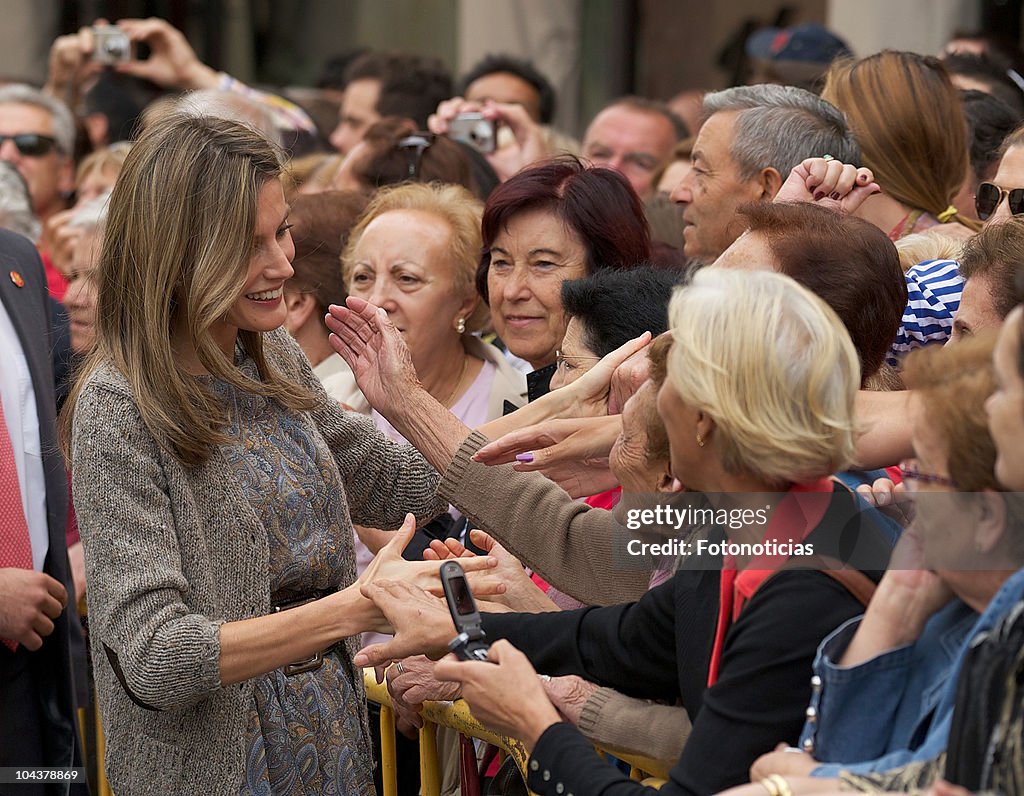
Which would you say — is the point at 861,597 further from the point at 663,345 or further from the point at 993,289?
the point at 993,289

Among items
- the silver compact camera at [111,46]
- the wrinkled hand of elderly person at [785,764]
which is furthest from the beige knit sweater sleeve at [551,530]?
the silver compact camera at [111,46]

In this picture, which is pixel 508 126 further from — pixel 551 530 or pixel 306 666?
pixel 306 666

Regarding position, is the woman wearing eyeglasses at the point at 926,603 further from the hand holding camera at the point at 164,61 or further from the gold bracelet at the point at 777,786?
the hand holding camera at the point at 164,61

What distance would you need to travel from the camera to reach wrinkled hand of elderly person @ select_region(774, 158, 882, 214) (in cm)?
369

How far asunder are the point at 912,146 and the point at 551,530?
2001 mm

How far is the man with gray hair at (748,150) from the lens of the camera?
162 inches

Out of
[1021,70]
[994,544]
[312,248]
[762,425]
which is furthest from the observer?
[1021,70]

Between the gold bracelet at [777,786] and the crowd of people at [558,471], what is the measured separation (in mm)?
49

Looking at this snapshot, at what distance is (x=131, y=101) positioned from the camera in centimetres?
882

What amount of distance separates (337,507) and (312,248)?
2125 mm

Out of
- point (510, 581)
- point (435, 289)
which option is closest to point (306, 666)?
point (510, 581)

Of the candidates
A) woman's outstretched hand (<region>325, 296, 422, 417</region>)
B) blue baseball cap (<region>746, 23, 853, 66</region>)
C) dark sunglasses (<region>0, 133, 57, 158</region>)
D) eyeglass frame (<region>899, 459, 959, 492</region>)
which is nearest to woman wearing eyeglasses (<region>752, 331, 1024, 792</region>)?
eyeglass frame (<region>899, 459, 959, 492</region>)

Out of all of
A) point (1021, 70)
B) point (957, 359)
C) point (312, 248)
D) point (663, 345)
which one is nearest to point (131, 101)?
point (312, 248)

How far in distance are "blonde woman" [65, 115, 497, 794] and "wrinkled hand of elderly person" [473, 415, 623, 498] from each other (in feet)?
0.94
